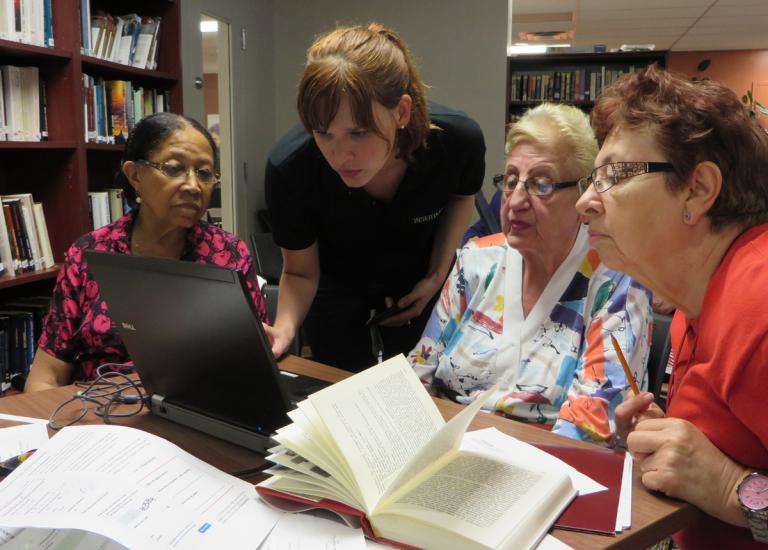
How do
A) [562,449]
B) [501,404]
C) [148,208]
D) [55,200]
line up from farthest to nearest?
[55,200]
[148,208]
[501,404]
[562,449]

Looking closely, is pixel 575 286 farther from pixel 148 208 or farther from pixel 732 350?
pixel 148 208

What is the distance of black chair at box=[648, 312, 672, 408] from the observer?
1.63 metres

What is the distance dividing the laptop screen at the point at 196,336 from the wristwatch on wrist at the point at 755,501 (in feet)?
2.11

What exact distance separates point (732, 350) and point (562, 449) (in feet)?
1.00

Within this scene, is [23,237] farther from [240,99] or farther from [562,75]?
[562,75]

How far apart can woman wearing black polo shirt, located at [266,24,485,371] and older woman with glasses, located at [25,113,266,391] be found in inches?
7.7

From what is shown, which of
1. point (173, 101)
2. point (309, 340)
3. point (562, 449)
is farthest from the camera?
point (173, 101)

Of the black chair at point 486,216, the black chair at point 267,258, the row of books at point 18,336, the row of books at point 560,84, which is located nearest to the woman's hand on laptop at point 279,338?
the black chair at point 486,216

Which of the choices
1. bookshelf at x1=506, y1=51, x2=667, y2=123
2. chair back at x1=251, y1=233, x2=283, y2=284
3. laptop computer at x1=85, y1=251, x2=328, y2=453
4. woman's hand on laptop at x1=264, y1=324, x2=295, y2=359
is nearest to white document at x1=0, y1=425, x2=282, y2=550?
laptop computer at x1=85, y1=251, x2=328, y2=453

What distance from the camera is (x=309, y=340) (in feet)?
7.57

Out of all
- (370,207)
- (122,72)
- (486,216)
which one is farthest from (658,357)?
(122,72)

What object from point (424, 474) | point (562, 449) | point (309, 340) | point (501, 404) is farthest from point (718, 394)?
point (309, 340)

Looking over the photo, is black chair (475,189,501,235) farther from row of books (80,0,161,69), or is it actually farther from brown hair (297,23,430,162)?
row of books (80,0,161,69)

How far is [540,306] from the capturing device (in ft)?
4.95
